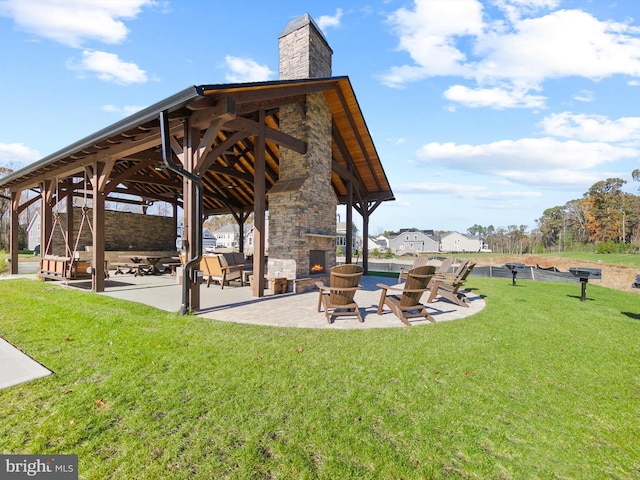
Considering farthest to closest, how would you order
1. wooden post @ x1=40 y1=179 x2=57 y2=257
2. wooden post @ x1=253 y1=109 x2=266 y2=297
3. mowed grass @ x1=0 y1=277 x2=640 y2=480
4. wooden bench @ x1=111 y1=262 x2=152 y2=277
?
wooden bench @ x1=111 y1=262 x2=152 y2=277, wooden post @ x1=40 y1=179 x2=57 y2=257, wooden post @ x1=253 y1=109 x2=266 y2=297, mowed grass @ x1=0 y1=277 x2=640 y2=480

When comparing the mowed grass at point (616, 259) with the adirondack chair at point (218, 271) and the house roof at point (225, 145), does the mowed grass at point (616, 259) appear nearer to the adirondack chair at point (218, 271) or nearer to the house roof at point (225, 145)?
the house roof at point (225, 145)

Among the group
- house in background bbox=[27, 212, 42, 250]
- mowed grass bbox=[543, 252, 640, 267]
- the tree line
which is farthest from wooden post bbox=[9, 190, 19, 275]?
the tree line

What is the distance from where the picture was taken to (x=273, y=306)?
21.7 feet

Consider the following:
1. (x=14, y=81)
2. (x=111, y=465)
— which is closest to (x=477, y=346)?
(x=111, y=465)

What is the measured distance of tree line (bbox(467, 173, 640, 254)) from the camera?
40094mm

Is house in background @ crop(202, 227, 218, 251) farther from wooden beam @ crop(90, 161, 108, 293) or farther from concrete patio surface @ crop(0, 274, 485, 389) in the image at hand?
wooden beam @ crop(90, 161, 108, 293)

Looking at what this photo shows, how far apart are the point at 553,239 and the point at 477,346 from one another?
212ft

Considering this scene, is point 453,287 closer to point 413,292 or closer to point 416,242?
point 413,292

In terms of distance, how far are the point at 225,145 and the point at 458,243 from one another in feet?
224

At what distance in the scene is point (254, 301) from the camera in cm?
712

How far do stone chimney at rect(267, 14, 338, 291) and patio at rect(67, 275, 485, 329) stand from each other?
131cm

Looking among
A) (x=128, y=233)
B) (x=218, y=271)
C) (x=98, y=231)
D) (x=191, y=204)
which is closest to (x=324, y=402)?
(x=191, y=204)

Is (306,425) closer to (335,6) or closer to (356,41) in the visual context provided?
(335,6)

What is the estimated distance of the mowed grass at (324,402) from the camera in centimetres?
195
